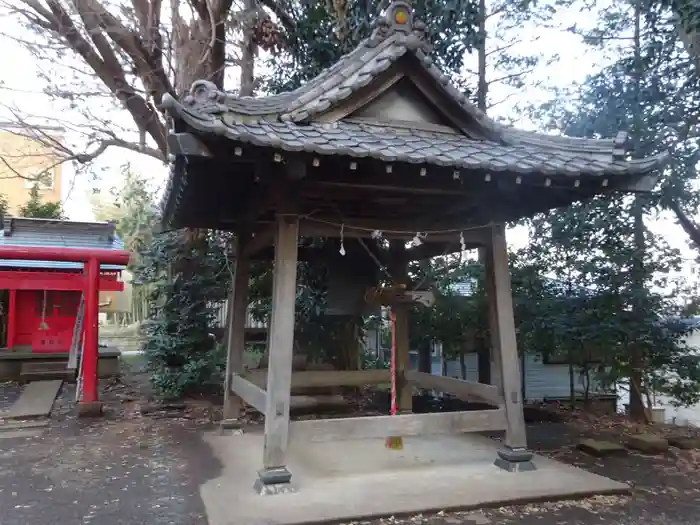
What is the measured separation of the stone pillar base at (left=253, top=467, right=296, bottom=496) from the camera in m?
4.50

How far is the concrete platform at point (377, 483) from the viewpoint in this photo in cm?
418

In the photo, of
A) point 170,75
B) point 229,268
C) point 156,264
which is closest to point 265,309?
point 229,268

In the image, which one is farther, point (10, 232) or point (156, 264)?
point (10, 232)

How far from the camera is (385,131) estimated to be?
4.82m

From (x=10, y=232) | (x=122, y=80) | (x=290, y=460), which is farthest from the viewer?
(x=10, y=232)

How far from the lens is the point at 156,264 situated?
979 centimetres

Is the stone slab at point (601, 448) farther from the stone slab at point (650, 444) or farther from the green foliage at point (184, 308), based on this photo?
the green foliage at point (184, 308)

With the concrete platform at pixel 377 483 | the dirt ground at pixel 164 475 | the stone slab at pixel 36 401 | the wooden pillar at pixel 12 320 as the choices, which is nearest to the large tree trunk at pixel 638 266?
the dirt ground at pixel 164 475

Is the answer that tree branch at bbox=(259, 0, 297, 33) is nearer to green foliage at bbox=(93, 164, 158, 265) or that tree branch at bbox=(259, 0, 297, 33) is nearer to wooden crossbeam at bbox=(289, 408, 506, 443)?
green foliage at bbox=(93, 164, 158, 265)

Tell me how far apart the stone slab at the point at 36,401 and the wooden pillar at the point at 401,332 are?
5.01 meters

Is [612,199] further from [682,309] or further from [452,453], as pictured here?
A: [452,453]

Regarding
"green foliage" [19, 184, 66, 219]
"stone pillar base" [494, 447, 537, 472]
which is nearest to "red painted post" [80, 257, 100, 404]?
"stone pillar base" [494, 447, 537, 472]

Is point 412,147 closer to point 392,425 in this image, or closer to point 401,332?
point 392,425

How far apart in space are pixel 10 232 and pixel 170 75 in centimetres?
537
